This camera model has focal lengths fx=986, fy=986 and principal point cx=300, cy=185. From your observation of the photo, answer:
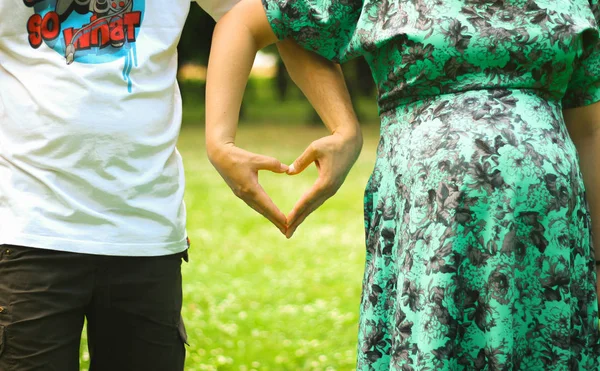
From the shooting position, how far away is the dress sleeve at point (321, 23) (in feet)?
7.67

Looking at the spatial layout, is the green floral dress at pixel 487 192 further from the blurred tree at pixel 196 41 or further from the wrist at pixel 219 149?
the blurred tree at pixel 196 41

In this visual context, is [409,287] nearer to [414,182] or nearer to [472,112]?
[414,182]

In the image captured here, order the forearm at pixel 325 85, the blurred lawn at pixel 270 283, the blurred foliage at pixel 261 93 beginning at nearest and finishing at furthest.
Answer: the forearm at pixel 325 85 < the blurred lawn at pixel 270 283 < the blurred foliage at pixel 261 93

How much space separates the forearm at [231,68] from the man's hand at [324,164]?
198 millimetres

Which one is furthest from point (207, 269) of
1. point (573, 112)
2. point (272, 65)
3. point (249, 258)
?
point (272, 65)

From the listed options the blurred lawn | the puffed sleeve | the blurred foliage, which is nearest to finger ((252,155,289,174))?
the puffed sleeve

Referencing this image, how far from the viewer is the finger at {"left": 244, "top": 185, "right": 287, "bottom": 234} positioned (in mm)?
2424

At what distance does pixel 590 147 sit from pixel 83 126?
1.27 metres

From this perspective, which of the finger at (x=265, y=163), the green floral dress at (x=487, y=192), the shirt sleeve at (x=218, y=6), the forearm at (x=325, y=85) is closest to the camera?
the green floral dress at (x=487, y=192)

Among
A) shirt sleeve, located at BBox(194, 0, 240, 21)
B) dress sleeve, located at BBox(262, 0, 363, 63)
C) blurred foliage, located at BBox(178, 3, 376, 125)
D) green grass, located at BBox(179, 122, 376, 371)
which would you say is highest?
blurred foliage, located at BBox(178, 3, 376, 125)

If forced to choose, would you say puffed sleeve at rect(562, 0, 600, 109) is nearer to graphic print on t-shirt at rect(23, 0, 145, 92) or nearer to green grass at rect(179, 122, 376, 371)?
graphic print on t-shirt at rect(23, 0, 145, 92)

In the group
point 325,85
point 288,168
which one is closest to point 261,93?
point 325,85

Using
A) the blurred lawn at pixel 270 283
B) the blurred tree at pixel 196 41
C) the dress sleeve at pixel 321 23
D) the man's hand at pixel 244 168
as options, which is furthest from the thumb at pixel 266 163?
the blurred tree at pixel 196 41

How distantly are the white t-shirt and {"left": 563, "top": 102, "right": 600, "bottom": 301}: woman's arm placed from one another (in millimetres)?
1065
